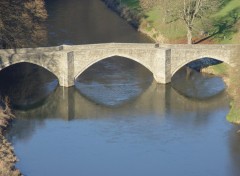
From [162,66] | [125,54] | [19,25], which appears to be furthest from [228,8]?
[19,25]

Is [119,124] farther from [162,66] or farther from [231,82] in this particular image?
[231,82]

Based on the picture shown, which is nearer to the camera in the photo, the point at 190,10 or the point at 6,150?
the point at 6,150

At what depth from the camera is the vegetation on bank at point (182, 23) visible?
7712 centimetres

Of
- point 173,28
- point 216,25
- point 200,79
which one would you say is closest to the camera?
point 200,79

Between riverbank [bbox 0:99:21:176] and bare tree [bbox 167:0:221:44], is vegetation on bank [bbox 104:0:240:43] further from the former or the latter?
riverbank [bbox 0:99:21:176]

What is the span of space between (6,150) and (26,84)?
661 inches

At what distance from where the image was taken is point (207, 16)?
3177 inches

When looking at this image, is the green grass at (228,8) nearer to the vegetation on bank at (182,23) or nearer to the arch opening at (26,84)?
the vegetation on bank at (182,23)

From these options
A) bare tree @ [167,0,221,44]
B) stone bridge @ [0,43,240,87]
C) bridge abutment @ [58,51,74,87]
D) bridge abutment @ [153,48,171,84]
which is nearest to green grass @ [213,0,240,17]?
bare tree @ [167,0,221,44]

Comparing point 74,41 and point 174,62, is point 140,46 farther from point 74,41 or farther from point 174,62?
point 74,41

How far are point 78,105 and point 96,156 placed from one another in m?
12.0

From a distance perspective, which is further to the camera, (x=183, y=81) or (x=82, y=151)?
(x=183, y=81)

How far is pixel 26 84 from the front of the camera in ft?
221

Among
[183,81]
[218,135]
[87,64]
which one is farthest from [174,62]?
[218,135]
